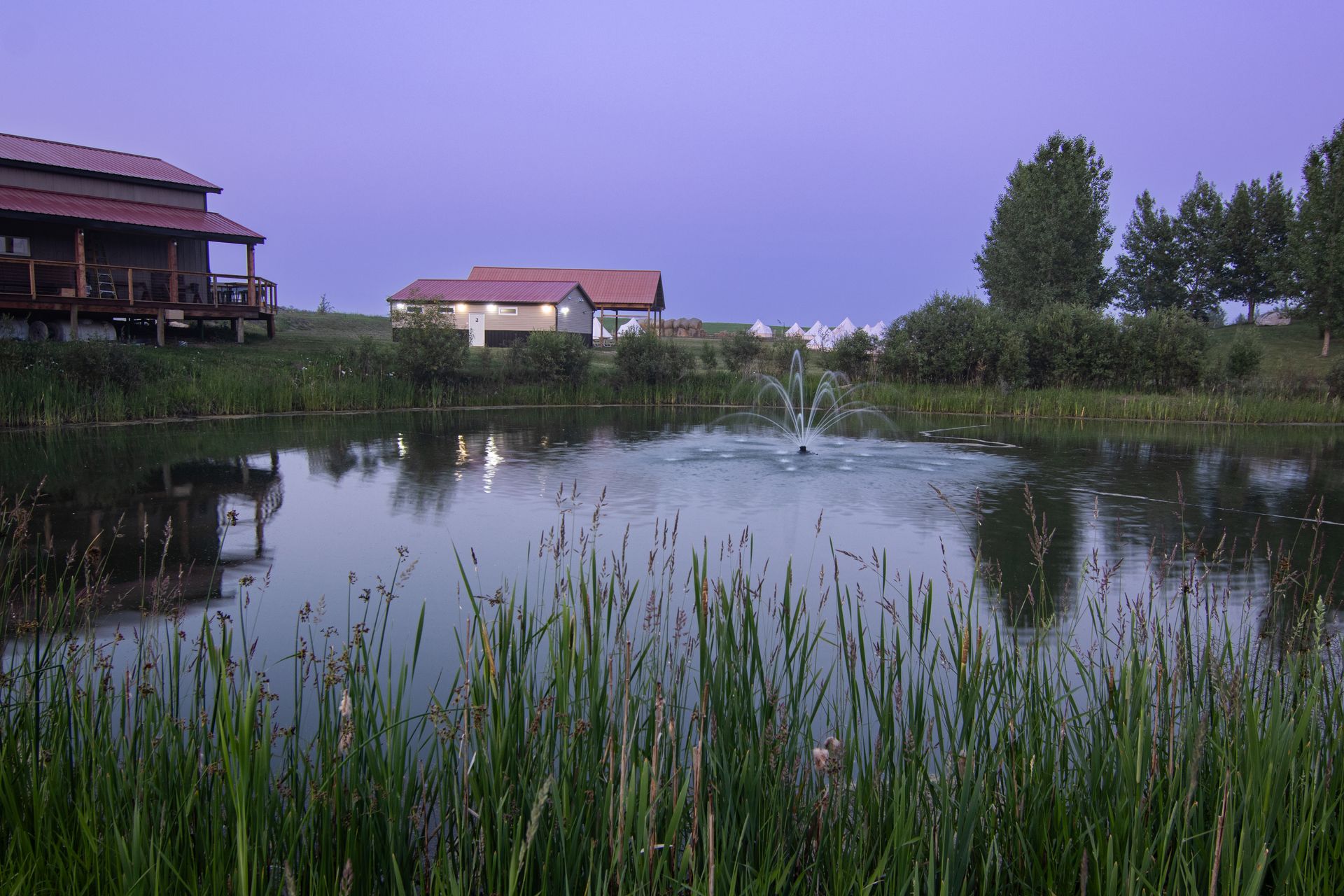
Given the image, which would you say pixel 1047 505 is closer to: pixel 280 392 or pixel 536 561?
pixel 536 561

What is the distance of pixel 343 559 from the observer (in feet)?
26.7

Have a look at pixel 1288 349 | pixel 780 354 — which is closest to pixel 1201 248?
pixel 1288 349

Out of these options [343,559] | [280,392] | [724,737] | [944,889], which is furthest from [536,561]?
[280,392]

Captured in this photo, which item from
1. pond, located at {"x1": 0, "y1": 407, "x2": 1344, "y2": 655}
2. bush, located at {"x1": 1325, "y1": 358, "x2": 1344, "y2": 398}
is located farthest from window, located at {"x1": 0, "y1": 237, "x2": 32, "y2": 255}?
bush, located at {"x1": 1325, "y1": 358, "x2": 1344, "y2": 398}

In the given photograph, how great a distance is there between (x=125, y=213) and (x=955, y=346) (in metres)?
24.7

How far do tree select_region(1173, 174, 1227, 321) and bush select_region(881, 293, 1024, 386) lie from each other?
2225 cm

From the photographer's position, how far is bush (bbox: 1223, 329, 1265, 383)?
2827 centimetres

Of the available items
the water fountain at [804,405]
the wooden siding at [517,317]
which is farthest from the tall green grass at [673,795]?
the wooden siding at [517,317]

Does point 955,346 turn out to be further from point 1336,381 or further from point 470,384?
point 470,384

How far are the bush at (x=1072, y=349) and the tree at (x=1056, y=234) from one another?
12.7 meters

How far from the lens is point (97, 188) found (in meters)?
28.7

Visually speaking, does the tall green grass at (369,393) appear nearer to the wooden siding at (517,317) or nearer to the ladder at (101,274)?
the ladder at (101,274)

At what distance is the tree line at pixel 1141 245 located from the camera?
41.8 metres

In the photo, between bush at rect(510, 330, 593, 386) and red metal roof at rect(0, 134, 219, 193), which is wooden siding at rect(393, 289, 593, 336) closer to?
red metal roof at rect(0, 134, 219, 193)
